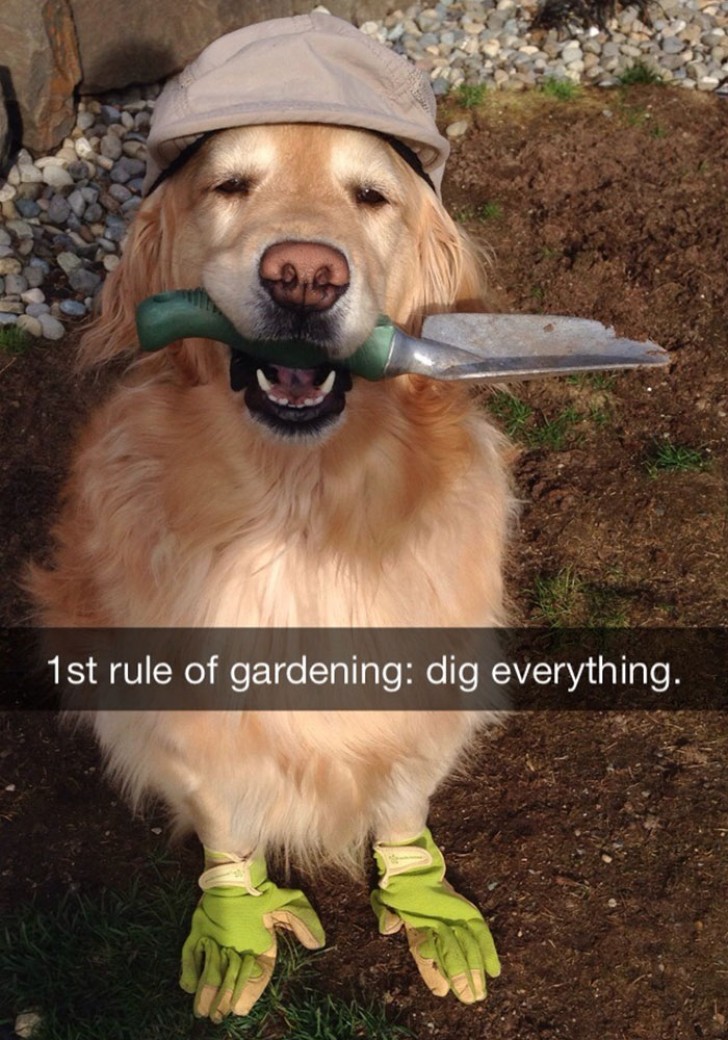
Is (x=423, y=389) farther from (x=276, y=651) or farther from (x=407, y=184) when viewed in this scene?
(x=276, y=651)

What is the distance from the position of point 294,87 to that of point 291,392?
62cm

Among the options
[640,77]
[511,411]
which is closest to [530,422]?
[511,411]

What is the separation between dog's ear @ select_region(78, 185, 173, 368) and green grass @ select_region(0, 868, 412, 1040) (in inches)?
60.1

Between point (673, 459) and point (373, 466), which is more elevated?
point (373, 466)

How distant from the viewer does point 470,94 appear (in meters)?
5.43

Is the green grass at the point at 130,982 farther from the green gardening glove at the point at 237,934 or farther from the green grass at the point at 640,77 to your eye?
the green grass at the point at 640,77

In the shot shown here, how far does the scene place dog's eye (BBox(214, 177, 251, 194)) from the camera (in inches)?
87.7

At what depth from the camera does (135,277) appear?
101 inches

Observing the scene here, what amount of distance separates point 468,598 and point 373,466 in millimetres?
459

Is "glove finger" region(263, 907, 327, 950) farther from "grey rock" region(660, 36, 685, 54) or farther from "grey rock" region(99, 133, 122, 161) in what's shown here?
"grey rock" region(660, 36, 685, 54)

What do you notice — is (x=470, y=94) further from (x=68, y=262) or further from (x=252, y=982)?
(x=252, y=982)

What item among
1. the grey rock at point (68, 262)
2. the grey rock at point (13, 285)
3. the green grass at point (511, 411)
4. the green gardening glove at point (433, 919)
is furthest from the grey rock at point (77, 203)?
the green gardening glove at point (433, 919)

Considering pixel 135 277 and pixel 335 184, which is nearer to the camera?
pixel 335 184

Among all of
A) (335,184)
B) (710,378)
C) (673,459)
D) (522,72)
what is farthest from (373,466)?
(522,72)
